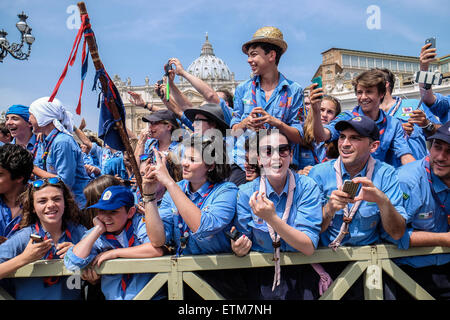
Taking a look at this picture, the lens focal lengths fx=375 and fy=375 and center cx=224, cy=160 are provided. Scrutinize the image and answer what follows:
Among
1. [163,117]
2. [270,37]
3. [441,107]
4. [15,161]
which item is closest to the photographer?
[15,161]

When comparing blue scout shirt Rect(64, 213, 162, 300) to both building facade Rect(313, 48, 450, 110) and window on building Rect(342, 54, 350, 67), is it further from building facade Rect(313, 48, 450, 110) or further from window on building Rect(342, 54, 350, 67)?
window on building Rect(342, 54, 350, 67)

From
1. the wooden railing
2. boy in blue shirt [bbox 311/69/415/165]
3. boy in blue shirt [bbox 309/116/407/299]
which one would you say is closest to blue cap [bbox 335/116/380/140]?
boy in blue shirt [bbox 309/116/407/299]

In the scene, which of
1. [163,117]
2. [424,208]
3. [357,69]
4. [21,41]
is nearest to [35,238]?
[163,117]

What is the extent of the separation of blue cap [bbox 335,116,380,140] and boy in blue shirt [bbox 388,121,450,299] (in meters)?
0.46

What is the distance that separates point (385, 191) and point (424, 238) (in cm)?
A: 43

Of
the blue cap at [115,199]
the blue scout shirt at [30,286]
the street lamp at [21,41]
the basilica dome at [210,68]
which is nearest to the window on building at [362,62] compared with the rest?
the street lamp at [21,41]

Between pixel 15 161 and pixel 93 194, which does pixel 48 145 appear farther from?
pixel 93 194

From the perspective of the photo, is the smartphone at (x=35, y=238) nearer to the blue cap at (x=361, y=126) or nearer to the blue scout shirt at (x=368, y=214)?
the blue scout shirt at (x=368, y=214)

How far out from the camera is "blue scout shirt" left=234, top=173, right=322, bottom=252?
8.49ft

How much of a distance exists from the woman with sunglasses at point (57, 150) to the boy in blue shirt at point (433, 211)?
3.05 m

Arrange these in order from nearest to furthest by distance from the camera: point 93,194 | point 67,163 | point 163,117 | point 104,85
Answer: point 93,194 < point 104,85 < point 67,163 < point 163,117

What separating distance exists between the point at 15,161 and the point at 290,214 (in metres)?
2.48

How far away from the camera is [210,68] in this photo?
352ft

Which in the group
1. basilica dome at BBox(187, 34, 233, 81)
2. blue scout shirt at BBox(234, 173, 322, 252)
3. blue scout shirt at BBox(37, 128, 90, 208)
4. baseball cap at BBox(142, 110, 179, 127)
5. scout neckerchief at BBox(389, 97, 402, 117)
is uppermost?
basilica dome at BBox(187, 34, 233, 81)
